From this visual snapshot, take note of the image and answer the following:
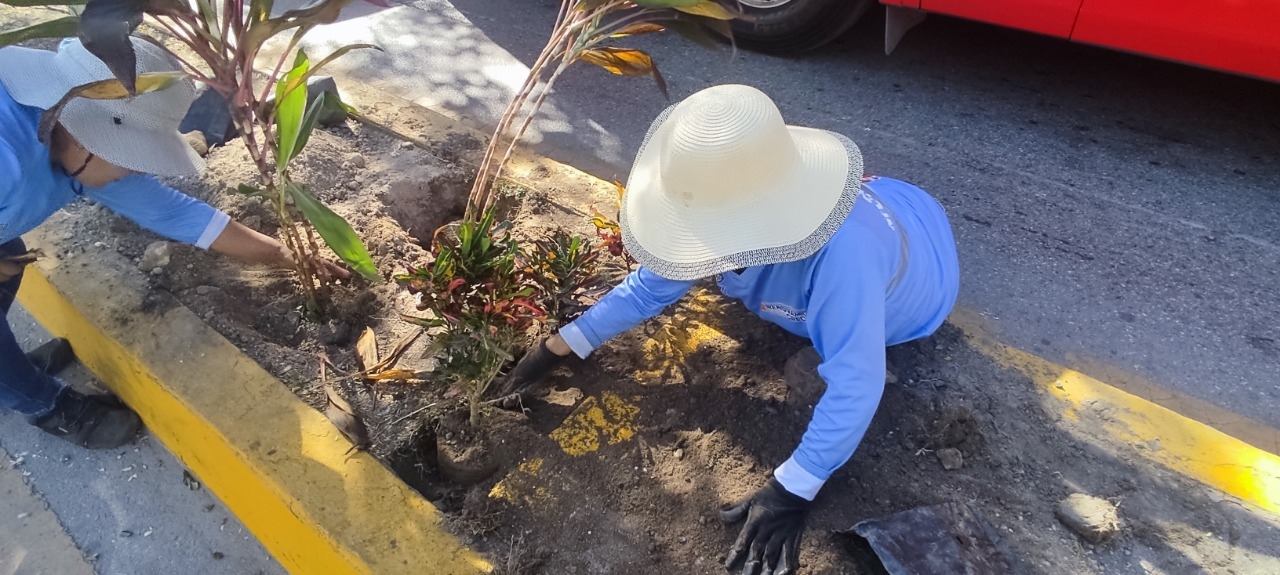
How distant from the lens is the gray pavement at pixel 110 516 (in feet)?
6.26

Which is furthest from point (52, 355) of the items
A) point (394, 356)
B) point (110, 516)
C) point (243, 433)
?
point (394, 356)

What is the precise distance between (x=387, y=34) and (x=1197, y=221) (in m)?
4.12

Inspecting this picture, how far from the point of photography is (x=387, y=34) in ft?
14.3

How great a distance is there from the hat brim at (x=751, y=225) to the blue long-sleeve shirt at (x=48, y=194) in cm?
124

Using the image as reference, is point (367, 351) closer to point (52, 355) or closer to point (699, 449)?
point (699, 449)

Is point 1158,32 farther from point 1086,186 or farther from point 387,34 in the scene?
point 387,34

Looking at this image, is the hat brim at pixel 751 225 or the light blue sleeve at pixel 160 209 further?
the light blue sleeve at pixel 160 209

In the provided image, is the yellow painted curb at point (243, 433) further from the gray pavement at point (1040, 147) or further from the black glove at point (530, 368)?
the gray pavement at point (1040, 147)

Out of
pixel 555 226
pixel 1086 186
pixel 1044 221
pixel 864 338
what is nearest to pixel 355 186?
pixel 555 226

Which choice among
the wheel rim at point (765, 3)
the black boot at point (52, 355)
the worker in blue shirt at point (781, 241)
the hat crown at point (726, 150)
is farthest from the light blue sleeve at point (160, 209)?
the wheel rim at point (765, 3)

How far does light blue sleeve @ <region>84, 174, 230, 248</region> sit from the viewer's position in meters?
1.83

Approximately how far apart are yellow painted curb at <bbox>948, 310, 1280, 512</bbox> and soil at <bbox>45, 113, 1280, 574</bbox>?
4 centimetres

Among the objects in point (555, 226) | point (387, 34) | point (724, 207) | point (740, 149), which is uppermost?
point (740, 149)

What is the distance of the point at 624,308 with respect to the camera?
5.60 feet
